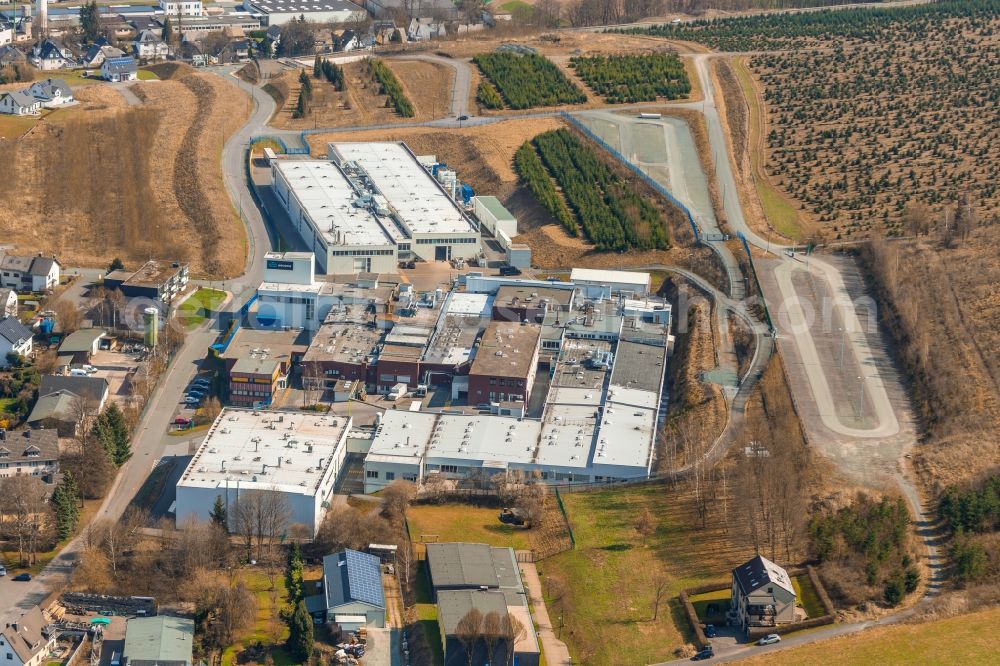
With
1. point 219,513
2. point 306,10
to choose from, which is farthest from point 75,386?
point 306,10

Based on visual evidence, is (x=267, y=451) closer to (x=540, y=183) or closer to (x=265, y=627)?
(x=265, y=627)

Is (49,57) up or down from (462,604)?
up

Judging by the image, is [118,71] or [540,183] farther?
[118,71]

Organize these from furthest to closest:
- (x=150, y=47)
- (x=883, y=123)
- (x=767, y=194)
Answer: (x=150, y=47) < (x=883, y=123) < (x=767, y=194)

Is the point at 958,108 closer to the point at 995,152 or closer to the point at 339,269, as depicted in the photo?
the point at 995,152

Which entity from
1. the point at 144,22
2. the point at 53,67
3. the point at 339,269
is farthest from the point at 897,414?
the point at 144,22

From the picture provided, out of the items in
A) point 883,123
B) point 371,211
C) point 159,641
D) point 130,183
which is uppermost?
point 883,123

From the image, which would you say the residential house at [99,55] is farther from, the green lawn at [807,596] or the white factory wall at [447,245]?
the green lawn at [807,596]
